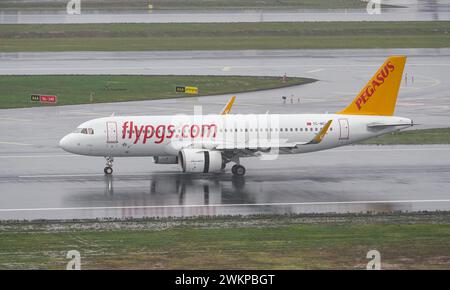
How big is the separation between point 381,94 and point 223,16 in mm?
88508

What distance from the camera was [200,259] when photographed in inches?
1409

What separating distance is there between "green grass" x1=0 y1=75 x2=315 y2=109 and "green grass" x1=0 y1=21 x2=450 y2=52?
64.7ft

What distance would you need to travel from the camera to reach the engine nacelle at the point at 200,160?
2045 inches

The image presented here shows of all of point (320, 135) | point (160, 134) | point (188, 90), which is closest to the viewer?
point (320, 135)

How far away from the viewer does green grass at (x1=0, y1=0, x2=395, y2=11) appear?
15762 centimetres

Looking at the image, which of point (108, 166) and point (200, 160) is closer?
point (200, 160)

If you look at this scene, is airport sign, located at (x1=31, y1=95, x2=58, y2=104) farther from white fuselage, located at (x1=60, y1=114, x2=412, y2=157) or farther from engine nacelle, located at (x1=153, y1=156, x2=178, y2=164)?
engine nacelle, located at (x1=153, y1=156, x2=178, y2=164)

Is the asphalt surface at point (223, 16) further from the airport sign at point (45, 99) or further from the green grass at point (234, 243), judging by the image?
the green grass at point (234, 243)

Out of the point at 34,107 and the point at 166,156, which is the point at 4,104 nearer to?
the point at 34,107

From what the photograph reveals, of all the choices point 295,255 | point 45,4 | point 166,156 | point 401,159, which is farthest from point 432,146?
point 45,4

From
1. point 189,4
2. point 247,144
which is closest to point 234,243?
point 247,144

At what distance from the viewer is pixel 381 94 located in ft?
186

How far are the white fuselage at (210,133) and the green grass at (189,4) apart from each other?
103 metres

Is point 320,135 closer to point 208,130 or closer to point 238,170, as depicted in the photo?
point 238,170
